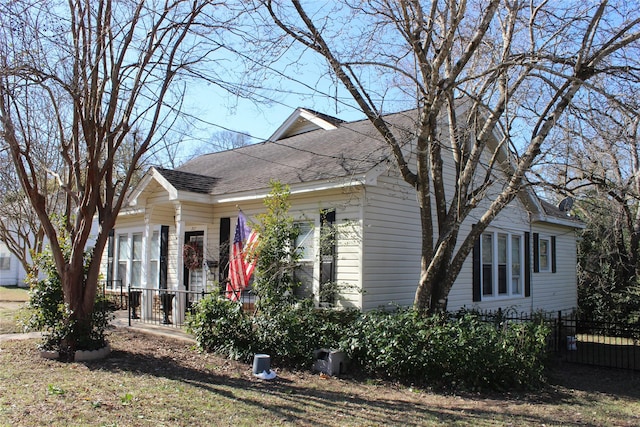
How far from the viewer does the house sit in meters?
10.3

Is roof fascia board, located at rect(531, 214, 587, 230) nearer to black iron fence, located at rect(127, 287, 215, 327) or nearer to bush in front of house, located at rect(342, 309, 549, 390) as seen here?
bush in front of house, located at rect(342, 309, 549, 390)

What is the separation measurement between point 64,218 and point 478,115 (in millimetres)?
8333

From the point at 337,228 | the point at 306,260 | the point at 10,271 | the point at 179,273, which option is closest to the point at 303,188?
the point at 337,228

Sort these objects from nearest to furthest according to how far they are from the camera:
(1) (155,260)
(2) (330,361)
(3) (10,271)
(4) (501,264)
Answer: (2) (330,361), (4) (501,264), (1) (155,260), (3) (10,271)

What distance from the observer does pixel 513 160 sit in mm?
11227

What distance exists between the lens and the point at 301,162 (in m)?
12.4

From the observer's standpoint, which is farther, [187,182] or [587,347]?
[187,182]

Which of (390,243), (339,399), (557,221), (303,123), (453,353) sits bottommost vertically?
(339,399)

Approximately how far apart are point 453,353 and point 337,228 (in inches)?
134

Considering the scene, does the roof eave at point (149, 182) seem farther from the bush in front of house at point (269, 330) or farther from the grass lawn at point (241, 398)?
the grass lawn at point (241, 398)

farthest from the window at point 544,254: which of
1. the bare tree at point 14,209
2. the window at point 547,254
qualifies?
the bare tree at point 14,209

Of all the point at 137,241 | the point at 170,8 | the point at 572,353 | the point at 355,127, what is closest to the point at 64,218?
the point at 170,8

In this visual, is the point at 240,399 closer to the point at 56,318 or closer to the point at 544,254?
the point at 56,318

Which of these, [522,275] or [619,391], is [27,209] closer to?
[522,275]
